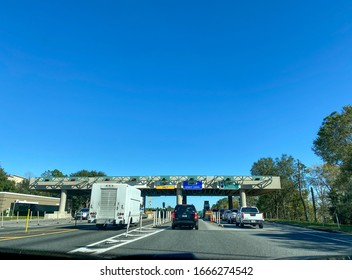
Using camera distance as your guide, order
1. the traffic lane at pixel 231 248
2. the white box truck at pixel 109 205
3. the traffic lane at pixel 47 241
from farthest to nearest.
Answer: the white box truck at pixel 109 205
the traffic lane at pixel 47 241
the traffic lane at pixel 231 248

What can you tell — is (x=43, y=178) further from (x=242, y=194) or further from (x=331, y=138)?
(x=331, y=138)

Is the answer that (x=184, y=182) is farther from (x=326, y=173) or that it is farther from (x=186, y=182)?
(x=326, y=173)

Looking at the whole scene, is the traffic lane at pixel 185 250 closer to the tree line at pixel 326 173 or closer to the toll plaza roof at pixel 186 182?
the tree line at pixel 326 173

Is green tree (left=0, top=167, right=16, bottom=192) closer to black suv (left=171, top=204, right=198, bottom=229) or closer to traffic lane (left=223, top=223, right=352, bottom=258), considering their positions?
black suv (left=171, top=204, right=198, bottom=229)

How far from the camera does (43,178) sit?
196ft

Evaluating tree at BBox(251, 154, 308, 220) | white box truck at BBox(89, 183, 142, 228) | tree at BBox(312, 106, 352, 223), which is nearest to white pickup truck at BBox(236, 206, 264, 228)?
white box truck at BBox(89, 183, 142, 228)

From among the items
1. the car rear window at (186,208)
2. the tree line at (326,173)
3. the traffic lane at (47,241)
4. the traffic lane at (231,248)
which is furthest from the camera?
the tree line at (326,173)

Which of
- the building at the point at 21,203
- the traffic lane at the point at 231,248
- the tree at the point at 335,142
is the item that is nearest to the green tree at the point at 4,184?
the building at the point at 21,203

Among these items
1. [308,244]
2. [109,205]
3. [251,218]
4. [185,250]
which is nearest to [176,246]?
[185,250]

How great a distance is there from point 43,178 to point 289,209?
2515 inches

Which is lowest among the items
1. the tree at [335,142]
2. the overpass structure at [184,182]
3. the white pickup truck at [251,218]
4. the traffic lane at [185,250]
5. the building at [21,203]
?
the traffic lane at [185,250]

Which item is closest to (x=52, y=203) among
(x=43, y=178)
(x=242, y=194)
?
(x=43, y=178)

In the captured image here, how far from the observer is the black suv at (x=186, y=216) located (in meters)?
22.1
